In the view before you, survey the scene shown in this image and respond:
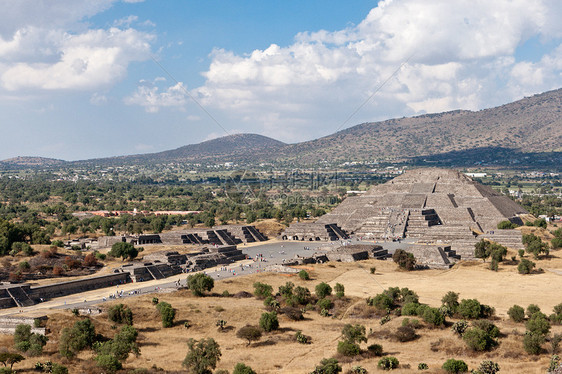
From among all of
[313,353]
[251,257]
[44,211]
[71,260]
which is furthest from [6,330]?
[44,211]

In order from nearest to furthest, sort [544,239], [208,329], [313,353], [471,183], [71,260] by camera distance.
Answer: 1. [313,353]
2. [208,329]
3. [71,260]
4. [544,239]
5. [471,183]

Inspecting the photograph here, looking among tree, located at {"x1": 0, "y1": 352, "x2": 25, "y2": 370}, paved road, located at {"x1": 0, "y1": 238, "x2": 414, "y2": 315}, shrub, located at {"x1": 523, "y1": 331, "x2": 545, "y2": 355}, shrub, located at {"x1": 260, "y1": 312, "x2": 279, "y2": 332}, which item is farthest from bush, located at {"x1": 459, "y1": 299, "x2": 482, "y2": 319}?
tree, located at {"x1": 0, "y1": 352, "x2": 25, "y2": 370}

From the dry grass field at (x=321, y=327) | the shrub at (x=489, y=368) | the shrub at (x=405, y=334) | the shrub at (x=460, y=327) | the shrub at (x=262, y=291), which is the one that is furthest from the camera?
the shrub at (x=262, y=291)

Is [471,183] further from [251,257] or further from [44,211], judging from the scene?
[44,211]

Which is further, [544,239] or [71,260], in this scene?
[544,239]

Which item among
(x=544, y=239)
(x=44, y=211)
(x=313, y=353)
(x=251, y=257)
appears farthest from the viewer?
(x=44, y=211)

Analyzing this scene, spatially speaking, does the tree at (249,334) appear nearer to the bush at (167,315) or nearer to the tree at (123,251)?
the bush at (167,315)

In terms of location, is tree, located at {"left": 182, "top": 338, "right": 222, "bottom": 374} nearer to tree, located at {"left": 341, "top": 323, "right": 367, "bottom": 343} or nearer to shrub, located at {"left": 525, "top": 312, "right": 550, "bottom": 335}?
tree, located at {"left": 341, "top": 323, "right": 367, "bottom": 343}

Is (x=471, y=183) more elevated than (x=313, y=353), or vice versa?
(x=471, y=183)

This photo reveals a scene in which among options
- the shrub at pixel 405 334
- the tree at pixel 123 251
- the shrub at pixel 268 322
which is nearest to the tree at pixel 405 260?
the shrub at pixel 405 334
